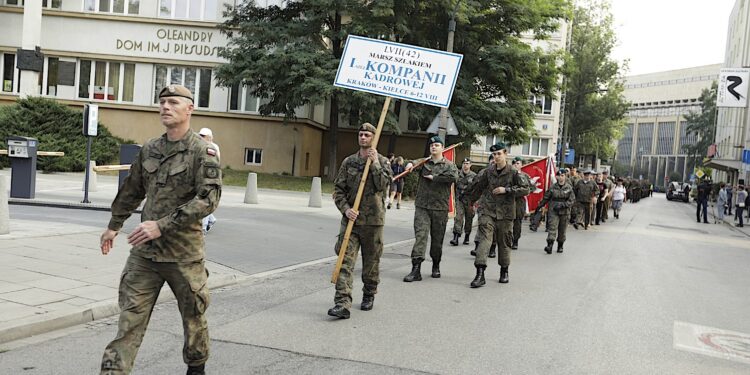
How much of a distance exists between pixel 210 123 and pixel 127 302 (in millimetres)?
28797

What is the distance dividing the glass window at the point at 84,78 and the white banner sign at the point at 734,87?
29953 millimetres

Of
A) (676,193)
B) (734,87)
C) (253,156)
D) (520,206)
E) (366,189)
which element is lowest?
(676,193)

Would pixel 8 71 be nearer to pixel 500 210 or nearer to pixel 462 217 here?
pixel 462 217

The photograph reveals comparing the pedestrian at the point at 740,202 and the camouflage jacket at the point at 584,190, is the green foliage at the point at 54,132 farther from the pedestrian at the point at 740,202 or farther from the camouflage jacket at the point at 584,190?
the pedestrian at the point at 740,202

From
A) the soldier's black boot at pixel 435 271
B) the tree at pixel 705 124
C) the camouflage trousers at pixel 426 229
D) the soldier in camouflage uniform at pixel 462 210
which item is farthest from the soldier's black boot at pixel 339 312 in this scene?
the tree at pixel 705 124

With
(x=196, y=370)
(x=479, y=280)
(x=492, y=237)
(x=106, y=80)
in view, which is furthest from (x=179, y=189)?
(x=106, y=80)

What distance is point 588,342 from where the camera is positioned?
20.4 feet

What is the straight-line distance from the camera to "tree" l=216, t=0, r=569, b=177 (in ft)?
85.9

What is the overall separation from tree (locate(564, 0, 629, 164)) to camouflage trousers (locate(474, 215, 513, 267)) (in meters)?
47.5

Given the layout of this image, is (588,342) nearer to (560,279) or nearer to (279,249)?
→ (560,279)

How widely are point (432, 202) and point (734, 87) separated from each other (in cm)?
2697

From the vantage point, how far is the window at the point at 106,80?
3134 centimetres

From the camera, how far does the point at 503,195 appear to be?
366 inches

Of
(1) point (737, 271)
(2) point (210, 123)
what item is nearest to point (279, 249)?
(1) point (737, 271)
